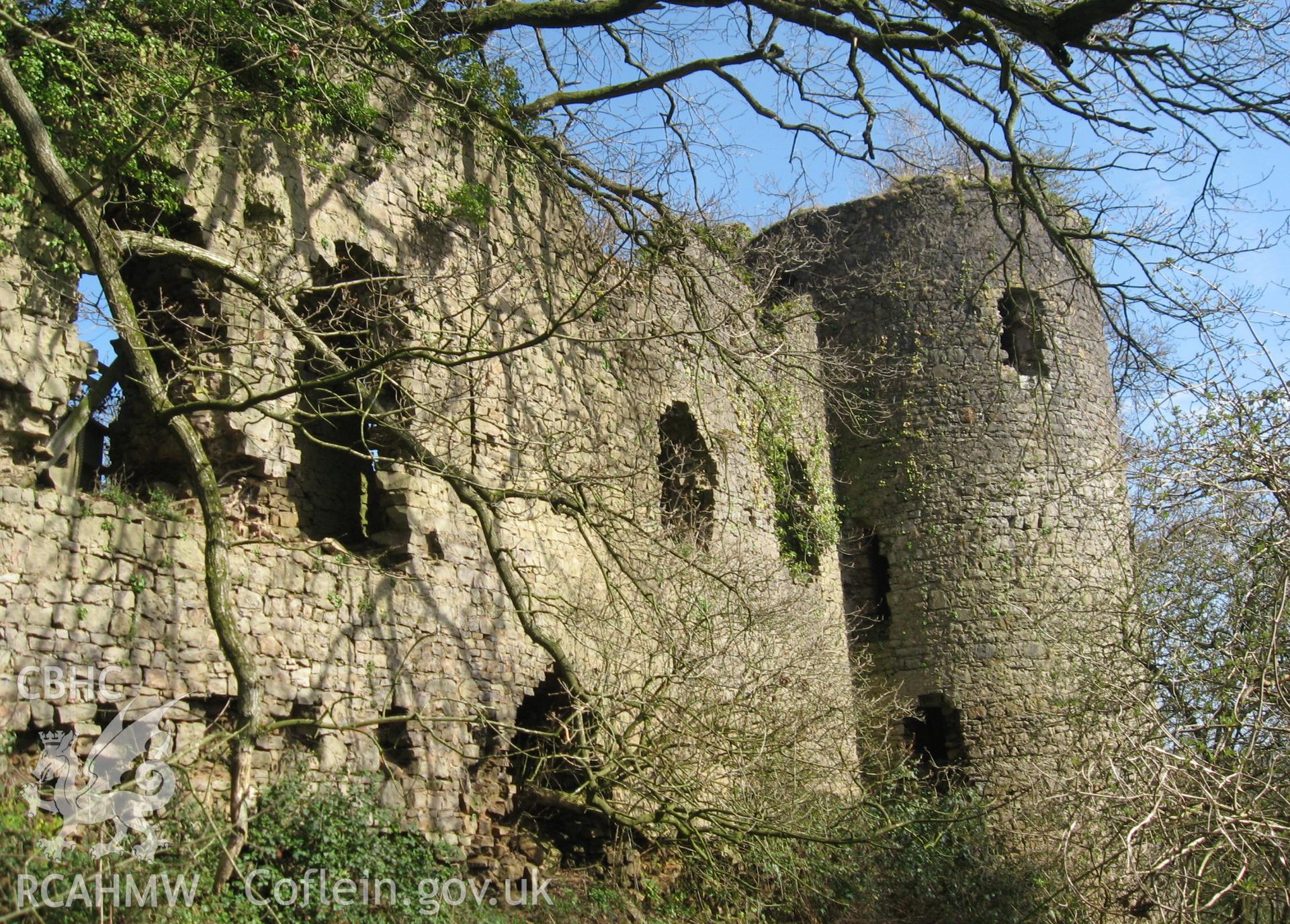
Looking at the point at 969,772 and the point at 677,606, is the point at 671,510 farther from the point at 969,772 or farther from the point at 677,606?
the point at 969,772

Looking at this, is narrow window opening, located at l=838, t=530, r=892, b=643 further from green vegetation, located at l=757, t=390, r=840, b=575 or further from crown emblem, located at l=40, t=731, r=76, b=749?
crown emblem, located at l=40, t=731, r=76, b=749

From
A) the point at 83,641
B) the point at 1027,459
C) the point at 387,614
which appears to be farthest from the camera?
the point at 1027,459

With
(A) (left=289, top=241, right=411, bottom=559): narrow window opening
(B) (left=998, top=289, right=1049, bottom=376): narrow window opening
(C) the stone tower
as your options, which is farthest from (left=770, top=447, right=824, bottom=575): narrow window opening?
(A) (left=289, top=241, right=411, bottom=559): narrow window opening

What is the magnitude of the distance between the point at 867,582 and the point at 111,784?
9.94 meters

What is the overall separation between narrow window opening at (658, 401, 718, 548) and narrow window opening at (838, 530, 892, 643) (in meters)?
3.14

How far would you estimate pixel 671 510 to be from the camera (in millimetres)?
11094

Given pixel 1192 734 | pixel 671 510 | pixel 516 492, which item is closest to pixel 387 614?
pixel 516 492

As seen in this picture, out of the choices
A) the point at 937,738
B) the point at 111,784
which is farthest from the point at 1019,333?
the point at 111,784

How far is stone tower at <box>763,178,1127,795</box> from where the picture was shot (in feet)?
44.4

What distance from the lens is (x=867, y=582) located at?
1443 centimetres

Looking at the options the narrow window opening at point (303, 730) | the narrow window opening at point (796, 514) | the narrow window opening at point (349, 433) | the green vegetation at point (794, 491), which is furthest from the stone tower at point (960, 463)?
the narrow window opening at point (303, 730)

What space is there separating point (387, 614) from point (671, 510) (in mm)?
3854

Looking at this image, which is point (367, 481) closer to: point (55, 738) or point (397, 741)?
point (397, 741)

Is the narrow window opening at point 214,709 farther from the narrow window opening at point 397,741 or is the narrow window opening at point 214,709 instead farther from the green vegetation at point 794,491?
the green vegetation at point 794,491
